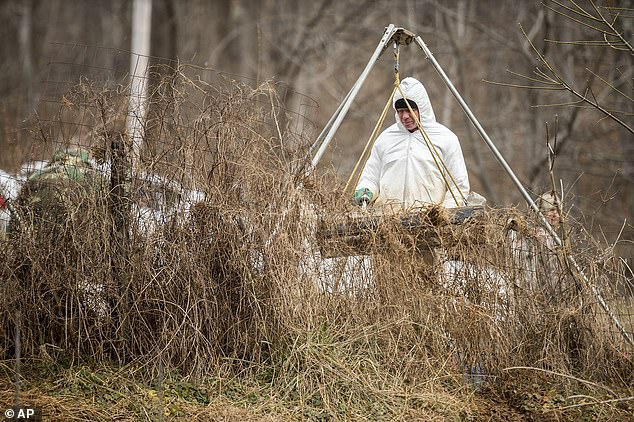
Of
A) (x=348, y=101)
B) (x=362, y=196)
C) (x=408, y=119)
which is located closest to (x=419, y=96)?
(x=408, y=119)

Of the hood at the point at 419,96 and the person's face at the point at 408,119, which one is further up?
the hood at the point at 419,96

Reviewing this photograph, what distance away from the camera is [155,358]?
284 inches

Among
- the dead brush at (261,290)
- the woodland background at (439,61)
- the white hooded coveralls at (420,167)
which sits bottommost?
the dead brush at (261,290)

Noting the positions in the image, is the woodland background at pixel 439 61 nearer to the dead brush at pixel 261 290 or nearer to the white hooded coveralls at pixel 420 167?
the dead brush at pixel 261 290

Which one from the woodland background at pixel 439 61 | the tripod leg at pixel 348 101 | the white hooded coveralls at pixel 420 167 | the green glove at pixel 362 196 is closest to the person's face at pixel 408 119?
the white hooded coveralls at pixel 420 167

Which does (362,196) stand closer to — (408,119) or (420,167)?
(420,167)

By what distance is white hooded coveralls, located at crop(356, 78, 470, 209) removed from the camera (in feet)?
29.1

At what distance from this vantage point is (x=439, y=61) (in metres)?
23.2

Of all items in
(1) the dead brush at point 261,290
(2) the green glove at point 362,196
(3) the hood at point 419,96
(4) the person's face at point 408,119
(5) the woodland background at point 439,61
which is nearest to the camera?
(1) the dead brush at point 261,290

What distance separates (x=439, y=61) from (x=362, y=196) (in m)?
15.0

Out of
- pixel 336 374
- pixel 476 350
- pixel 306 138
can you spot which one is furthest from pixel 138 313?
pixel 476 350

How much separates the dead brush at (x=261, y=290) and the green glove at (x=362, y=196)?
87 cm

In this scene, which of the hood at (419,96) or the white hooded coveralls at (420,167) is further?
the hood at (419,96)

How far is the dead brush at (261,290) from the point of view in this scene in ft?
23.7
